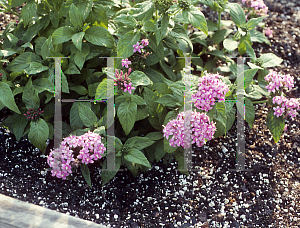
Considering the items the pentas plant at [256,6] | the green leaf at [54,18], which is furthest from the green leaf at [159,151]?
the pentas plant at [256,6]

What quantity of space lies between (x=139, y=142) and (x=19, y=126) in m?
0.86

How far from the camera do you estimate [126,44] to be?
2.03 metres

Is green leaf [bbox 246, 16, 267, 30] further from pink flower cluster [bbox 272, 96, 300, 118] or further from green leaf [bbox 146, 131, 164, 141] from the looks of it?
green leaf [bbox 146, 131, 164, 141]

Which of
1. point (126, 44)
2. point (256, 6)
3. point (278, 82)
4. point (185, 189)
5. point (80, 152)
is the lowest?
point (185, 189)

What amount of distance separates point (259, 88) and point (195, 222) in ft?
3.62

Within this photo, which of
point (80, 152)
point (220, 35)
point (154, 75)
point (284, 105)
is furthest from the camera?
point (220, 35)

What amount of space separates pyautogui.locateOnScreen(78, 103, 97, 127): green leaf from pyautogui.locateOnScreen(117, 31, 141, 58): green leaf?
0.42 m

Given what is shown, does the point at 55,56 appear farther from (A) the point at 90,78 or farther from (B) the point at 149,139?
(B) the point at 149,139

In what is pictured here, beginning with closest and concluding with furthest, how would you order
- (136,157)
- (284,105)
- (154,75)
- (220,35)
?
(136,157), (284,105), (154,75), (220,35)

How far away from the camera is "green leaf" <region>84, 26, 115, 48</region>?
2.08 metres

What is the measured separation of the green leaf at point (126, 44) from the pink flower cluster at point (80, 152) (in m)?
0.55

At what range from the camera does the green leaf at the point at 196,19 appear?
1.86m

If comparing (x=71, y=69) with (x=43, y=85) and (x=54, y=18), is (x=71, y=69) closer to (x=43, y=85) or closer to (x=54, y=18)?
(x=43, y=85)

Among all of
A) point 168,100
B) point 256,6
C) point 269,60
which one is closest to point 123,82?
point 168,100
